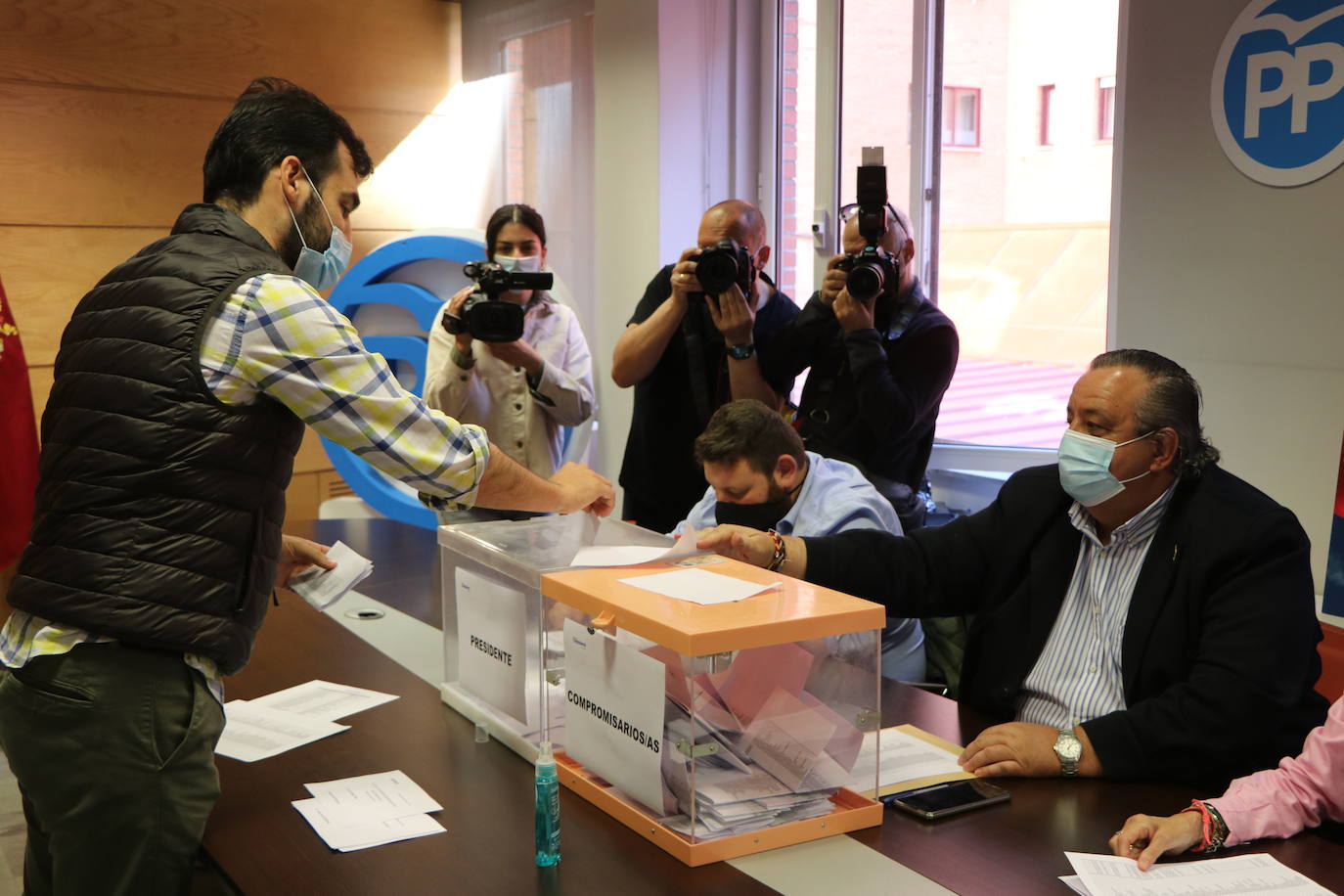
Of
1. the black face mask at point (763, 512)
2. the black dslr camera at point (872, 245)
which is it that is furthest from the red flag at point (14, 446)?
the black dslr camera at point (872, 245)

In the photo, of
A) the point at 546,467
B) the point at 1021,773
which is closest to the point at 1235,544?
the point at 1021,773

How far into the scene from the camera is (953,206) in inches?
160

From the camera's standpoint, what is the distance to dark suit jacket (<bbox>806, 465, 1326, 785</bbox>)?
1771 millimetres

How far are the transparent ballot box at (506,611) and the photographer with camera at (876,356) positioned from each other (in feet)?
3.48

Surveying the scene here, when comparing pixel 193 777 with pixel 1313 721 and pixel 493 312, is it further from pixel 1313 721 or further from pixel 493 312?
pixel 493 312

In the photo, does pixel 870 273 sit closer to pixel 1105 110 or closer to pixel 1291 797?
pixel 1105 110

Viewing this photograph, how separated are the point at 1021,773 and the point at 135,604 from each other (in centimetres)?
122

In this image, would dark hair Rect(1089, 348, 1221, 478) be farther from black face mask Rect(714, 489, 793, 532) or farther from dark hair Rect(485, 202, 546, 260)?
dark hair Rect(485, 202, 546, 260)

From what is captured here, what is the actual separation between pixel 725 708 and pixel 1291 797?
2.45 feet

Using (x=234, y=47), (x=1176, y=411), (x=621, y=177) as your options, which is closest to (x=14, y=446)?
(x=234, y=47)

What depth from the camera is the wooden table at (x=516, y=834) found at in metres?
1.47

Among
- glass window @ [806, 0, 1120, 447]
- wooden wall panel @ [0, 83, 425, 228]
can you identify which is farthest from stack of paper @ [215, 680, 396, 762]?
wooden wall panel @ [0, 83, 425, 228]

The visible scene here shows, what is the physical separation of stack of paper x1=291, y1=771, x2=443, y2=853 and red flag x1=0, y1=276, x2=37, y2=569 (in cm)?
257

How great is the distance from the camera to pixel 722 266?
312cm
